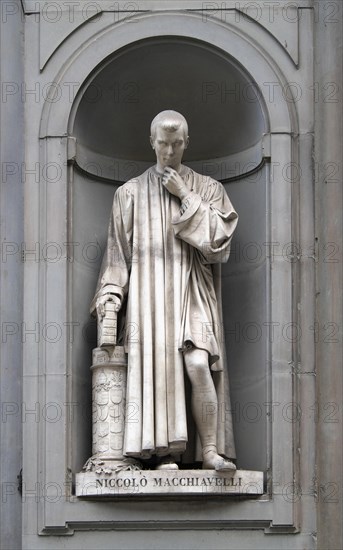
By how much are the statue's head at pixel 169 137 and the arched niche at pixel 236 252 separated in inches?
22.9

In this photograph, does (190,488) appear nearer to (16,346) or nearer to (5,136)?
(16,346)

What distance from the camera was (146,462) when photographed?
1576 cm

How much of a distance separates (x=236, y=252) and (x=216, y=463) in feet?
5.67

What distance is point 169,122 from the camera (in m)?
15.8

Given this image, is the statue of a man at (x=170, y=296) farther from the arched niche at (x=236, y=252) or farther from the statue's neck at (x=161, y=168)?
the arched niche at (x=236, y=252)

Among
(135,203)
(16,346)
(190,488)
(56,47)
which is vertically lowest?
(190,488)

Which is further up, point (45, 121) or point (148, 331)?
point (45, 121)

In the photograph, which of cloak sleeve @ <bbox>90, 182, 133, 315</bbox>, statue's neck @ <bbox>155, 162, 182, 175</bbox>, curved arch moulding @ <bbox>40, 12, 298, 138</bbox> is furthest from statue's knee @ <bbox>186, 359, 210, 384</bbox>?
curved arch moulding @ <bbox>40, 12, 298, 138</bbox>

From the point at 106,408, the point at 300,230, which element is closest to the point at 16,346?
the point at 106,408

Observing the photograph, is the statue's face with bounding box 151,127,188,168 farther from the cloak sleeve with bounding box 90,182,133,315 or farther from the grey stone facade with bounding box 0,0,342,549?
the grey stone facade with bounding box 0,0,342,549

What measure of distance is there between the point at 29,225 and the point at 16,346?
0.85 metres

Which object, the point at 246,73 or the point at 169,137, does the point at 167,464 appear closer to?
the point at 169,137

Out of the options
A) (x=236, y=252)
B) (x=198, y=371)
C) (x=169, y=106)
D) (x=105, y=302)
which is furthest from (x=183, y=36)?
(x=198, y=371)

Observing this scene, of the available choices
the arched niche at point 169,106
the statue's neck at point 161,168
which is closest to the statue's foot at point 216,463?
the statue's neck at point 161,168
